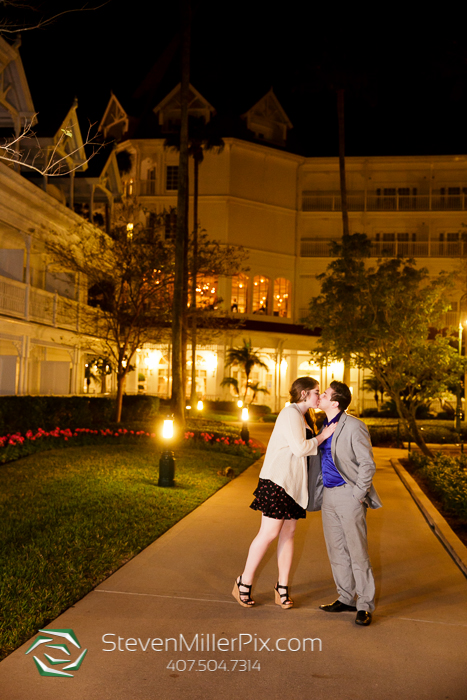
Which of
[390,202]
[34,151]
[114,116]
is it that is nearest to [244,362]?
[390,202]

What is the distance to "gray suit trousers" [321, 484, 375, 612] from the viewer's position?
530 centimetres

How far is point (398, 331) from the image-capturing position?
16391 millimetres

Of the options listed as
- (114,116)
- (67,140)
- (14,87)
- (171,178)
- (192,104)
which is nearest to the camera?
(14,87)

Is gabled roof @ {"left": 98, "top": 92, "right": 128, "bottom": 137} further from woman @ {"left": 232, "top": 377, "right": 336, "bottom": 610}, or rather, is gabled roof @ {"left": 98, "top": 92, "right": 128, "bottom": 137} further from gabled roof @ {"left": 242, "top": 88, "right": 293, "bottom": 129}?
woman @ {"left": 232, "top": 377, "right": 336, "bottom": 610}

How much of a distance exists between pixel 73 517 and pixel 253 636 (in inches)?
158

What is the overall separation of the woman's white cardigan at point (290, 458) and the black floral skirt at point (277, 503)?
9cm

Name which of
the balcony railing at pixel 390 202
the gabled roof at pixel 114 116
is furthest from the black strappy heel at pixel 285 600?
the gabled roof at pixel 114 116

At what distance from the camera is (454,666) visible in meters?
4.48

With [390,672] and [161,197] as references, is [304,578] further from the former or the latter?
[161,197]

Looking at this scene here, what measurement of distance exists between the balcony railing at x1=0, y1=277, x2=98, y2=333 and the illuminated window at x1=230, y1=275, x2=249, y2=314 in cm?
1494

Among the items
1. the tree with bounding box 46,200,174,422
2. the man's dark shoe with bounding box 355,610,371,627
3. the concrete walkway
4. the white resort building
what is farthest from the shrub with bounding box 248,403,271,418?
the man's dark shoe with bounding box 355,610,371,627

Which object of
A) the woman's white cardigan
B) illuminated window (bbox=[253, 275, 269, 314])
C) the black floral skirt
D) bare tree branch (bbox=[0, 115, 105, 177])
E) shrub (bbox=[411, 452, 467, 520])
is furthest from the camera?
illuminated window (bbox=[253, 275, 269, 314])

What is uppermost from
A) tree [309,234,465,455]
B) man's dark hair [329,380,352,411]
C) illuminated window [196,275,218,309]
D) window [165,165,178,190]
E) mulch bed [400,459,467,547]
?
window [165,165,178,190]

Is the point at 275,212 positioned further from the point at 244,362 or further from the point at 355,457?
the point at 355,457
